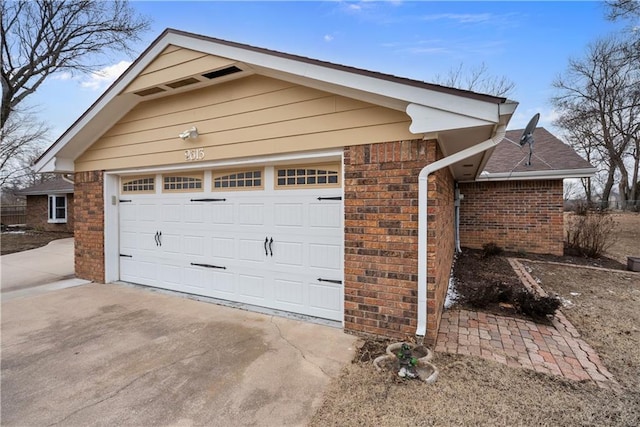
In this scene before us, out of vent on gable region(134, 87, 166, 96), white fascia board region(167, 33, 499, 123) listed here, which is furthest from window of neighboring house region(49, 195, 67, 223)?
white fascia board region(167, 33, 499, 123)

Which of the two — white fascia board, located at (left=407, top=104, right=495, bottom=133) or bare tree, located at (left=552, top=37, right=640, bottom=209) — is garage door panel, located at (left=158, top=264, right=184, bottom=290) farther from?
bare tree, located at (left=552, top=37, right=640, bottom=209)

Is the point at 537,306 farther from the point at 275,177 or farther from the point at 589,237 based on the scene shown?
the point at 589,237

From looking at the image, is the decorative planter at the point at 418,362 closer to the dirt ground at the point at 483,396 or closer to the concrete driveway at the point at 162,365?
the dirt ground at the point at 483,396

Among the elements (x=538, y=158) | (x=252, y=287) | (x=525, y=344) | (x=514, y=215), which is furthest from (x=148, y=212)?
(x=538, y=158)

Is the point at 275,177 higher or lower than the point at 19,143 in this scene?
lower

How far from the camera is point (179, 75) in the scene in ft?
14.8

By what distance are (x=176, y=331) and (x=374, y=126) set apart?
138 inches

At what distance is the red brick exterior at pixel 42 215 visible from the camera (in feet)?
54.8

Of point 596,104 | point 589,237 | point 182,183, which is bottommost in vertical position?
point 589,237

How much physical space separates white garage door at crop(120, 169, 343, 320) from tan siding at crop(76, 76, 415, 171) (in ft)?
2.17

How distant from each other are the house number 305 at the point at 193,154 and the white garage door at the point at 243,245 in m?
0.60

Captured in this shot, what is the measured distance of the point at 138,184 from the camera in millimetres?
6102

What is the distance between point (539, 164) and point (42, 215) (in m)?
23.7

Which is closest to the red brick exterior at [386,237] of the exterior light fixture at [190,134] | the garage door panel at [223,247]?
the garage door panel at [223,247]
